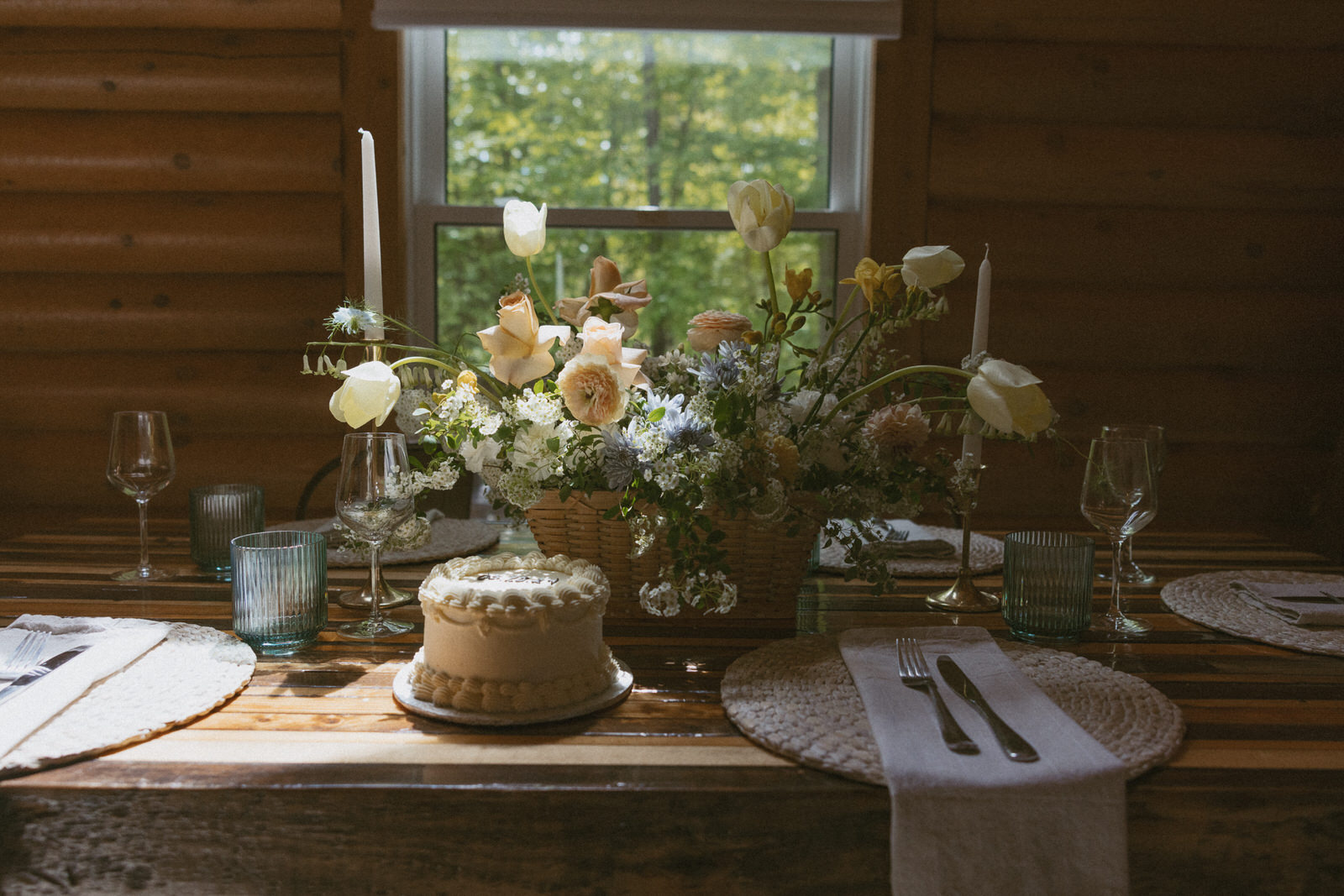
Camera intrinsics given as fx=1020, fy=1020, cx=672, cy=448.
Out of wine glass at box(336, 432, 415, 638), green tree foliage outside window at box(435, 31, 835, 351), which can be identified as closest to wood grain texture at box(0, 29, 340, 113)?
green tree foliage outside window at box(435, 31, 835, 351)

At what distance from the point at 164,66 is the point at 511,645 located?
7.33 ft

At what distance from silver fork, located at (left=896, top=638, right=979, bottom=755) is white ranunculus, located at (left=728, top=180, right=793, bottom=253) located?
0.45 m

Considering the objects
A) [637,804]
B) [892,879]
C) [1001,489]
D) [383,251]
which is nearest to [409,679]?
[637,804]

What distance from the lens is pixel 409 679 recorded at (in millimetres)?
982

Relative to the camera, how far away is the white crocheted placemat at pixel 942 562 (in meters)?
1.44

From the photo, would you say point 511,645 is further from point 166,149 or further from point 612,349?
point 166,149

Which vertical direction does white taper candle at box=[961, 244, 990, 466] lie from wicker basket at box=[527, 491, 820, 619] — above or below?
above

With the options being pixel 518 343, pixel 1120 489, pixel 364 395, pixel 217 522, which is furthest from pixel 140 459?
pixel 1120 489

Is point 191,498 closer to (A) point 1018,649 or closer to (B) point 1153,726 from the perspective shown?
(A) point 1018,649

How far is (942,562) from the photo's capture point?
150 cm

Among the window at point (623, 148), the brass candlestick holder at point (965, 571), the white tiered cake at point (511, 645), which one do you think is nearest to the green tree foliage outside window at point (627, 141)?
the window at point (623, 148)

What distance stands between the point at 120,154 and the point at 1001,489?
237cm

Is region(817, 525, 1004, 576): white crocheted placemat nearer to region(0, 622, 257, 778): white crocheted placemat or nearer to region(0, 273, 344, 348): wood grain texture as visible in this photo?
region(0, 622, 257, 778): white crocheted placemat

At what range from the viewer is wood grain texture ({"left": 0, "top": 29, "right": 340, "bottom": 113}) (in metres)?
2.49
